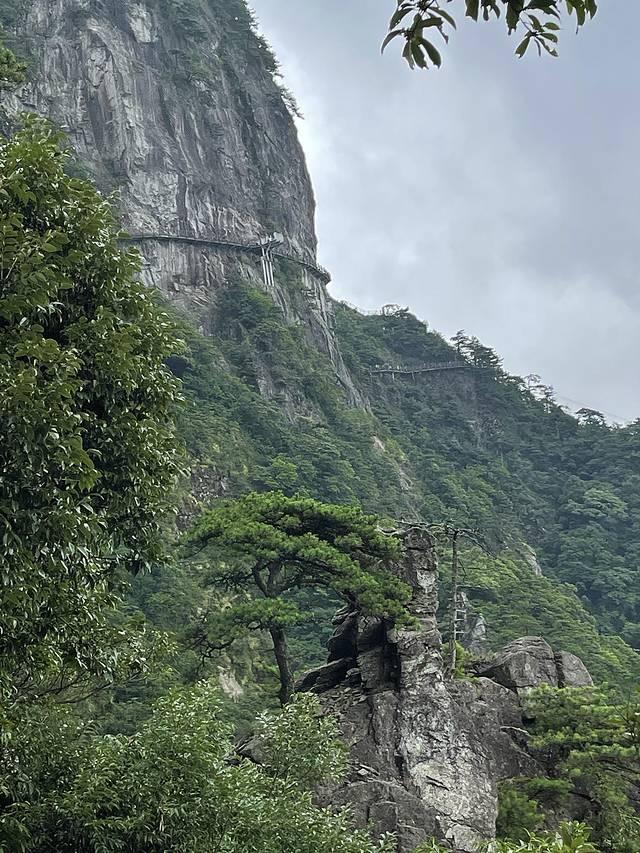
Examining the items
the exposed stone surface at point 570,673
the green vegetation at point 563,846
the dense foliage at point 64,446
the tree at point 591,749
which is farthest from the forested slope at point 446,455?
the green vegetation at point 563,846

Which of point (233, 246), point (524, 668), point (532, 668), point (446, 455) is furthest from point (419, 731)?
point (446, 455)

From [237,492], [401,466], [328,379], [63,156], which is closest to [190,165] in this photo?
[328,379]

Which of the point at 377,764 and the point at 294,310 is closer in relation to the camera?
the point at 377,764

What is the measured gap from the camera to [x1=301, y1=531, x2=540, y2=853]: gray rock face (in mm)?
13648

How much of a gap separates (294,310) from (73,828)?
5042 centimetres

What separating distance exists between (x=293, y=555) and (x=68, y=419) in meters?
11.5

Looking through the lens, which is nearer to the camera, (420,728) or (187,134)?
(420,728)

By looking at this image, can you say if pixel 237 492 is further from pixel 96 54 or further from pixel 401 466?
pixel 96 54

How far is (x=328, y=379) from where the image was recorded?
5106 centimetres

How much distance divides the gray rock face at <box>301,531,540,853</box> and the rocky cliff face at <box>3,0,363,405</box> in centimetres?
2941

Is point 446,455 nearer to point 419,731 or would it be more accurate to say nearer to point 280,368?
point 280,368

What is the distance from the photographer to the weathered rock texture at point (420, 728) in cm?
1367

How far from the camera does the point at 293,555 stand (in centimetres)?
1650

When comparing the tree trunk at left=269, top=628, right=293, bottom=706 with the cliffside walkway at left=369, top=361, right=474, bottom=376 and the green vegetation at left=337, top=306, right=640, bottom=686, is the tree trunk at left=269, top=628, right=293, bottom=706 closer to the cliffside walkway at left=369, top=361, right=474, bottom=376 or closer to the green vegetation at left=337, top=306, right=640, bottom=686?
the green vegetation at left=337, top=306, right=640, bottom=686
